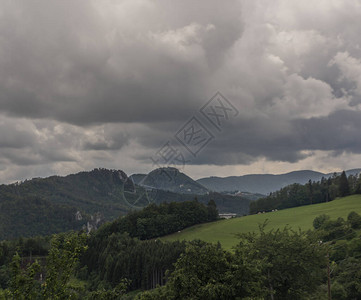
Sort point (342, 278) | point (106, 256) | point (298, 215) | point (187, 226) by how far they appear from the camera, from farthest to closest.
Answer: point (187, 226)
point (298, 215)
point (106, 256)
point (342, 278)

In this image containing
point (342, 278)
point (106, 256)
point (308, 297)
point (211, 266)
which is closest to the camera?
point (211, 266)

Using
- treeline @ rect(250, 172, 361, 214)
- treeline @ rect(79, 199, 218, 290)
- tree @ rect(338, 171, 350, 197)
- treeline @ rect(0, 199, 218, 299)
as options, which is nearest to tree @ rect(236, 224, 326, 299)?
treeline @ rect(0, 199, 218, 299)

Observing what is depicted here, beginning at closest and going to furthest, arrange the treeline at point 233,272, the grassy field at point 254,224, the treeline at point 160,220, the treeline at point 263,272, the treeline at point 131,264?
the treeline at point 233,272 → the treeline at point 263,272 → the treeline at point 131,264 → the grassy field at point 254,224 → the treeline at point 160,220

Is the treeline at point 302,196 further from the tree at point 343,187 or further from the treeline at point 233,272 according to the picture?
the treeline at point 233,272

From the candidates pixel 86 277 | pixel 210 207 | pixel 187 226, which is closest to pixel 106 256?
pixel 86 277

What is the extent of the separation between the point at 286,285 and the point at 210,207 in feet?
372

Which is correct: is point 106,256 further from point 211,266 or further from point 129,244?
point 211,266

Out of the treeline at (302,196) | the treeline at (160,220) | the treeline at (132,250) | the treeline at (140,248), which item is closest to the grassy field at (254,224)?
the treeline at (160,220)

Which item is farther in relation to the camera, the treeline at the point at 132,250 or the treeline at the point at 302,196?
the treeline at the point at 302,196

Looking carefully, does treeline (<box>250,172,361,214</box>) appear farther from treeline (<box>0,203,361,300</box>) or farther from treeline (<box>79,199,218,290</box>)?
treeline (<box>0,203,361,300</box>)

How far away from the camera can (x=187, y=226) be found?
133 m

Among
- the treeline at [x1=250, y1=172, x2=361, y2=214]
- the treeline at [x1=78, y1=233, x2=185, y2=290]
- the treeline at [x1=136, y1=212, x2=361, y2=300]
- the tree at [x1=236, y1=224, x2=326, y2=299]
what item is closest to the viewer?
the treeline at [x1=136, y1=212, x2=361, y2=300]

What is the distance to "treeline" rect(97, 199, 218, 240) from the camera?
12506 cm

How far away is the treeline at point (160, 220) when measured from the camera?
410 feet
